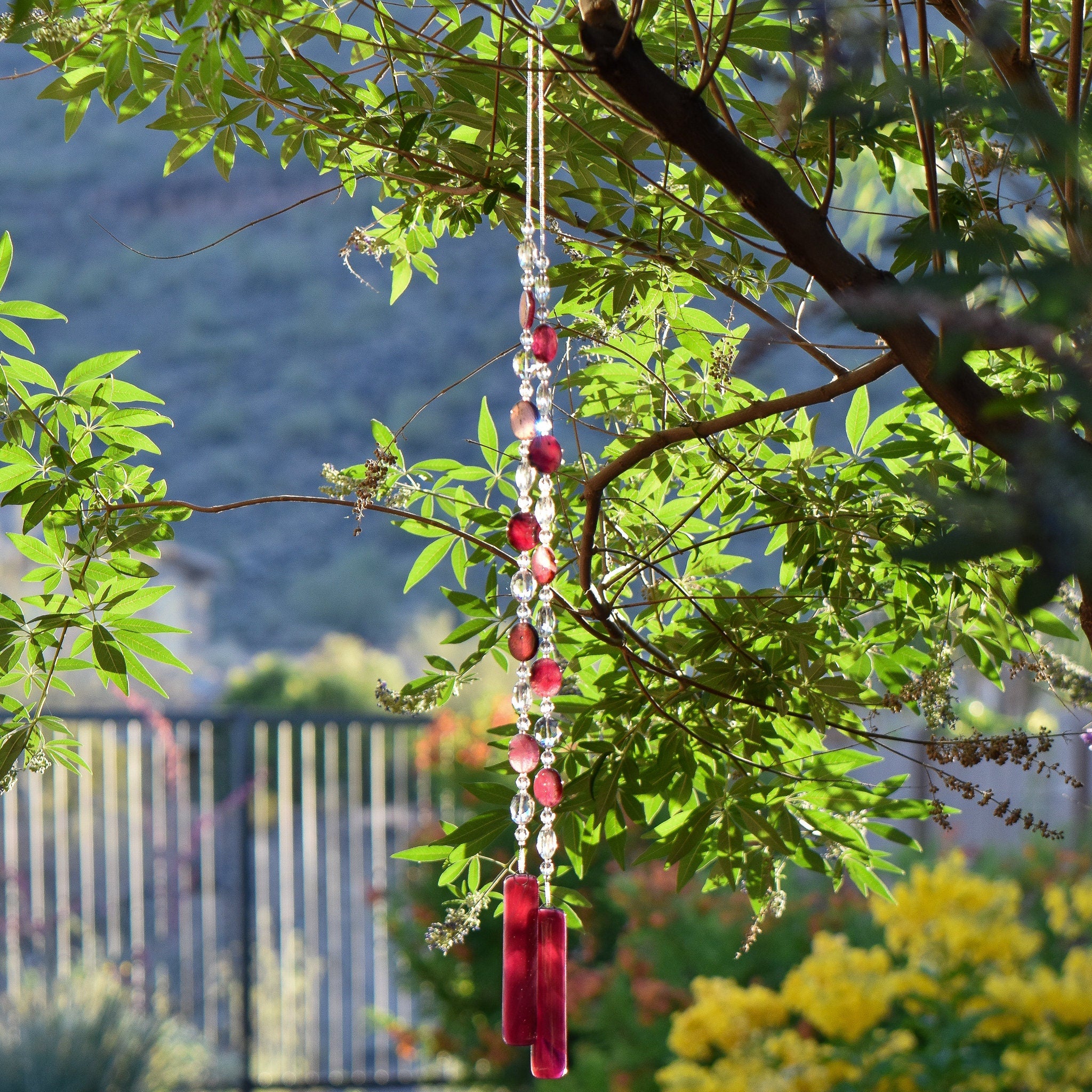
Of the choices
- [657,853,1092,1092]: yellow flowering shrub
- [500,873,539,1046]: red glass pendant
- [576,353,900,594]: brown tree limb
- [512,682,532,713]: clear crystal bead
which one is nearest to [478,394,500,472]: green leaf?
[576,353,900,594]: brown tree limb

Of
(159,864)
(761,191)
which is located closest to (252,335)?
(159,864)

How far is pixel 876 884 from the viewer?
3.25 feet

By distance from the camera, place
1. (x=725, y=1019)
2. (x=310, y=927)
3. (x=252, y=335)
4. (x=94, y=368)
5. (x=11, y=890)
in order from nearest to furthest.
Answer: (x=94, y=368) < (x=725, y=1019) < (x=11, y=890) < (x=310, y=927) < (x=252, y=335)

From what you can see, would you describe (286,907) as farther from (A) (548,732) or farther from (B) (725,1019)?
(A) (548,732)

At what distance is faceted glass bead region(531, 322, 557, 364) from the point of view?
28.3 inches

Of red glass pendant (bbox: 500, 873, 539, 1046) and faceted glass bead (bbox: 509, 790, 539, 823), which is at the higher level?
faceted glass bead (bbox: 509, 790, 539, 823)

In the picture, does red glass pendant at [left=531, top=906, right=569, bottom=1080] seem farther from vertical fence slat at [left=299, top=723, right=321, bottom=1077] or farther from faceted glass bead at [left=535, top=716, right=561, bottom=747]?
vertical fence slat at [left=299, top=723, right=321, bottom=1077]

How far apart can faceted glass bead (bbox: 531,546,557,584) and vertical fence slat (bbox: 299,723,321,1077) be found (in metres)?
3.90

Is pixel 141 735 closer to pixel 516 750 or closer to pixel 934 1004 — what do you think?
pixel 934 1004

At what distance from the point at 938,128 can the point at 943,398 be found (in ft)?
1.32

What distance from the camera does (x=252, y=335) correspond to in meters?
21.6

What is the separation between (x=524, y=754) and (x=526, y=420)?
0.22 m

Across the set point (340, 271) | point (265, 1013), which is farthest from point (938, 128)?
point (340, 271)

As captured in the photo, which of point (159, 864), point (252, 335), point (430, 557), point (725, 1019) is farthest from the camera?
point (252, 335)
